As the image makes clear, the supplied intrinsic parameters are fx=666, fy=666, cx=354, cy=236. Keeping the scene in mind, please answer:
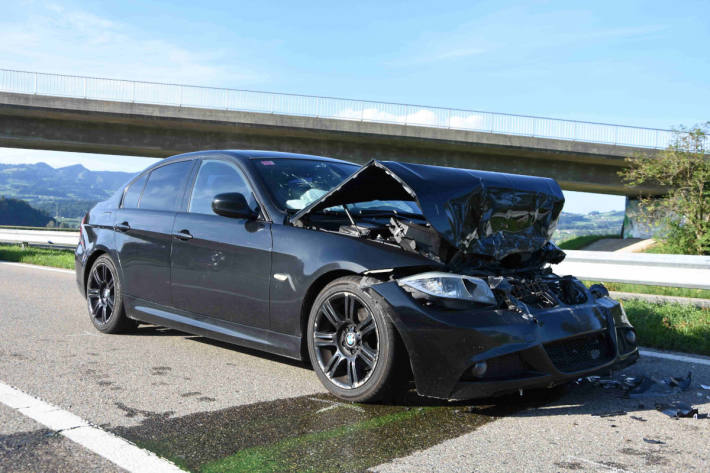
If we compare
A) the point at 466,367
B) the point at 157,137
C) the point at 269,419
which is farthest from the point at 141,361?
the point at 157,137

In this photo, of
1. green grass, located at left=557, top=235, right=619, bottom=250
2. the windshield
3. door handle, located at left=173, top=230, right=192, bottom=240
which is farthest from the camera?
green grass, located at left=557, top=235, right=619, bottom=250

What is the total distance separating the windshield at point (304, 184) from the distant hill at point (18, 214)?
129546 mm

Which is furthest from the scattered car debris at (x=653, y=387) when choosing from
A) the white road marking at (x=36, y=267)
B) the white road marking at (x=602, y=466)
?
the white road marking at (x=36, y=267)

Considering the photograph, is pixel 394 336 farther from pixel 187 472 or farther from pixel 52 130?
pixel 52 130

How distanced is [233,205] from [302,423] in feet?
5.51

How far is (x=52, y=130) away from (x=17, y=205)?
351 feet

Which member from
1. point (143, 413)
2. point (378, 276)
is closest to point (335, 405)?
point (378, 276)

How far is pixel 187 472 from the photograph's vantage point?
277 cm

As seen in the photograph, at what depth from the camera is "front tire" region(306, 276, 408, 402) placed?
3652 mm

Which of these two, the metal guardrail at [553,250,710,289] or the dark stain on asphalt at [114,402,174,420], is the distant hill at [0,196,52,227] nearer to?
the metal guardrail at [553,250,710,289]

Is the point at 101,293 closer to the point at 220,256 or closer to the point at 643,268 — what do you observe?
the point at 220,256

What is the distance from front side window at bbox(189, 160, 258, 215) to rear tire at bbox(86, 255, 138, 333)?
1285mm

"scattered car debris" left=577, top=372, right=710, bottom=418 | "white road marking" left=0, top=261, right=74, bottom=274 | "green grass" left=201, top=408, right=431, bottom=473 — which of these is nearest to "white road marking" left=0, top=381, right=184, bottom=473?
"green grass" left=201, top=408, right=431, bottom=473

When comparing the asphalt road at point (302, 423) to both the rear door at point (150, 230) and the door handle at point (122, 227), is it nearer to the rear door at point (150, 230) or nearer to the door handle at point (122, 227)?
the rear door at point (150, 230)
